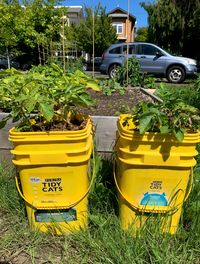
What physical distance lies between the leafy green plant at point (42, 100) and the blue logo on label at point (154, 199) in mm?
770

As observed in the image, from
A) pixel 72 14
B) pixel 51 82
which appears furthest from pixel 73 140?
pixel 72 14

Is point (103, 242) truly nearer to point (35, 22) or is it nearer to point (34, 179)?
point (34, 179)

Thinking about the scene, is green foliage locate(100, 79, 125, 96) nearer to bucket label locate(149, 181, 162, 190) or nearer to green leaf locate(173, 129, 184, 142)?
bucket label locate(149, 181, 162, 190)

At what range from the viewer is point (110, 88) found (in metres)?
5.84

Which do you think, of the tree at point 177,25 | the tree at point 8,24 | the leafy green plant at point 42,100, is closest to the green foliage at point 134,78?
the leafy green plant at point 42,100

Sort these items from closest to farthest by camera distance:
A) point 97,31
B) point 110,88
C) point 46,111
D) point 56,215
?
point 46,111
point 56,215
point 110,88
point 97,31

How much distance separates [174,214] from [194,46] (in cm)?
2507

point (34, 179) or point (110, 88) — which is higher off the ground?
point (110, 88)

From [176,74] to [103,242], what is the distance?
47.1 ft

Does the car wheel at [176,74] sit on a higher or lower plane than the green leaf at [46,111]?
lower

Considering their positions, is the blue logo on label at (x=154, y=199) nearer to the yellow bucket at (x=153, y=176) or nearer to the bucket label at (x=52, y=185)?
the yellow bucket at (x=153, y=176)

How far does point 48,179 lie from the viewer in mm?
2344

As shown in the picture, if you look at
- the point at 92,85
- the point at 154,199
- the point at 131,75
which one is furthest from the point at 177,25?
the point at 154,199

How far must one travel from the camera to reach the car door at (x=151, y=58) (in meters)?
15.5
